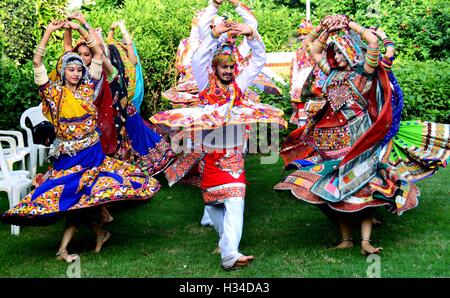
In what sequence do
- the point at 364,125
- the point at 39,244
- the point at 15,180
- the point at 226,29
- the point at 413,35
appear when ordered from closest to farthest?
1. the point at 226,29
2. the point at 364,125
3. the point at 39,244
4. the point at 15,180
5. the point at 413,35

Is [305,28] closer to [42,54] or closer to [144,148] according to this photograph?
[144,148]

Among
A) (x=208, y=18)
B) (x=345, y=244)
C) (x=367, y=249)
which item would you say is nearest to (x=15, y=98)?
(x=208, y=18)

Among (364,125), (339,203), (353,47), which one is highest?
(353,47)

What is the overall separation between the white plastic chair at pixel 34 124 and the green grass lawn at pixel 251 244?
91 cm

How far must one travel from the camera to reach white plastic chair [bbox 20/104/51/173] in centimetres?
854

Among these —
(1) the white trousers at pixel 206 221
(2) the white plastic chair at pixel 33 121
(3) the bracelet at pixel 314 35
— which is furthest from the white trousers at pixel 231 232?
(2) the white plastic chair at pixel 33 121

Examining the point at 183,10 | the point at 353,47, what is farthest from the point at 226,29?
the point at 183,10

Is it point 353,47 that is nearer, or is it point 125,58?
point 353,47

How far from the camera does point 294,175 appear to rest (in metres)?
5.95

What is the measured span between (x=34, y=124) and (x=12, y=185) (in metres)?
1.95

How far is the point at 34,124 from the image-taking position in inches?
341

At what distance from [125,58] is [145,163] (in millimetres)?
1102

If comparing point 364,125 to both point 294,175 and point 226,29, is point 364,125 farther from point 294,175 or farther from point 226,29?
point 226,29

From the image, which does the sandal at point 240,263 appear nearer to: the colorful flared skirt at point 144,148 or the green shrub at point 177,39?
the colorful flared skirt at point 144,148
